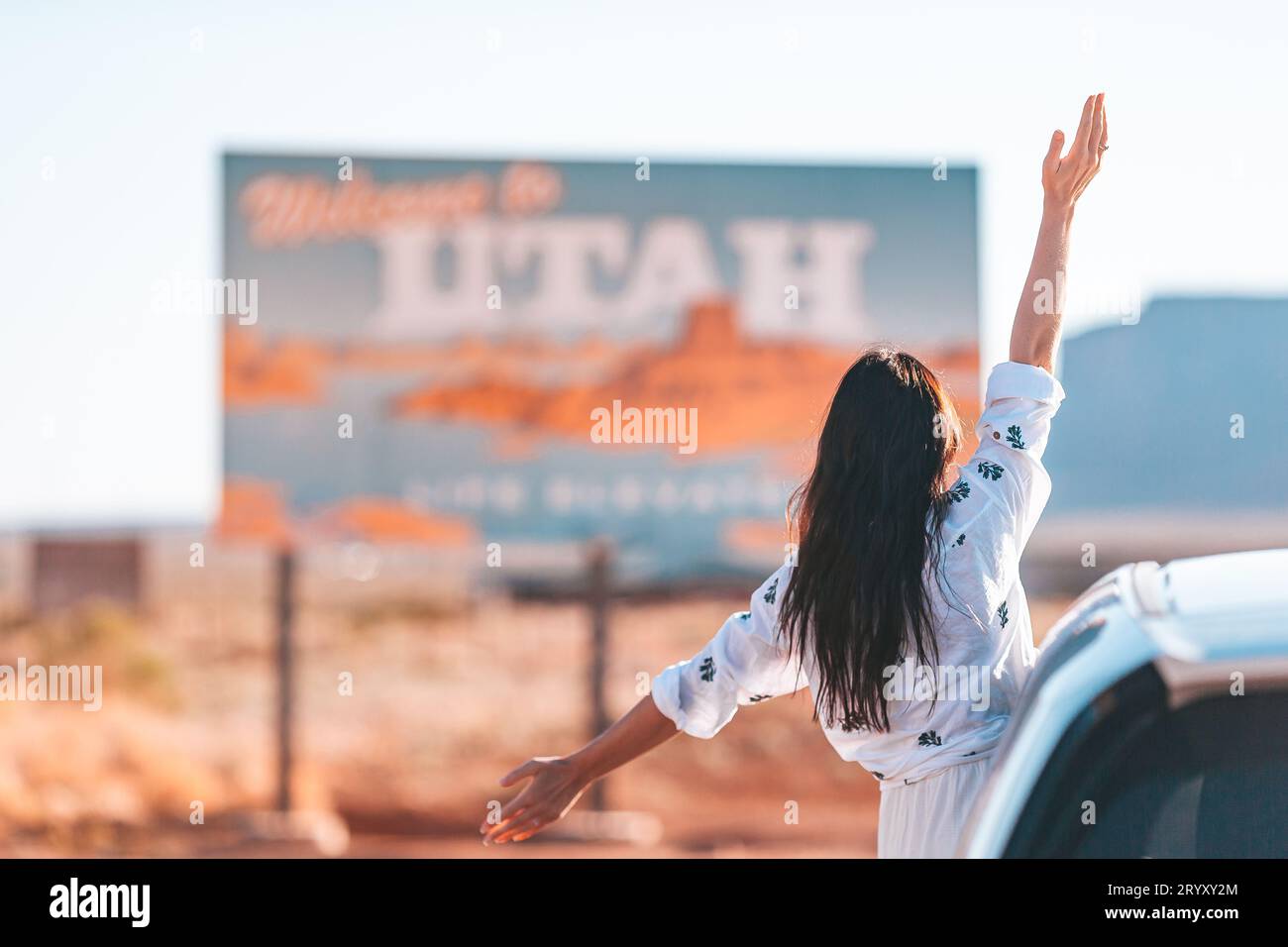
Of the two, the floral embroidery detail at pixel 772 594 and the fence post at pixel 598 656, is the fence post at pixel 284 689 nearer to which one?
the fence post at pixel 598 656

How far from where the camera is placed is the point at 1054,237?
2525mm

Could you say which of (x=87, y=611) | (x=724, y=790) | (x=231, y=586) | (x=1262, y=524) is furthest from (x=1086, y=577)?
(x=87, y=611)

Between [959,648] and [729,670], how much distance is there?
34 centimetres

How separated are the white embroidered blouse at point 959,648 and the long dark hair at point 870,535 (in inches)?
0.9

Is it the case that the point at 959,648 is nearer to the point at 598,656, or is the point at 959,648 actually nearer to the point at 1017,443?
the point at 1017,443

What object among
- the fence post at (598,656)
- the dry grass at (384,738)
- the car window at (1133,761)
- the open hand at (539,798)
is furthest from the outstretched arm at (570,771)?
the fence post at (598,656)

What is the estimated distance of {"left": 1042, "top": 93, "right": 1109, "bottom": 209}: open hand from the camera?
2.54 meters

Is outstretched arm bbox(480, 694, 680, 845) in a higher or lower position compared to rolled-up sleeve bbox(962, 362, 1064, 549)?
lower

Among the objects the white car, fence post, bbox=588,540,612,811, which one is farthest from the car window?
fence post, bbox=588,540,612,811

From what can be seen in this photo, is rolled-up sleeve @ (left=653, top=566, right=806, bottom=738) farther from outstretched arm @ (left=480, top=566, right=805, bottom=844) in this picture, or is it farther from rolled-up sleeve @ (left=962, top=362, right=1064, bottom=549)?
rolled-up sleeve @ (left=962, top=362, right=1064, bottom=549)

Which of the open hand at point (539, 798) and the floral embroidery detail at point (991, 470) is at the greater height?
the floral embroidery detail at point (991, 470)

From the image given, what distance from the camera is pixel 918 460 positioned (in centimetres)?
221

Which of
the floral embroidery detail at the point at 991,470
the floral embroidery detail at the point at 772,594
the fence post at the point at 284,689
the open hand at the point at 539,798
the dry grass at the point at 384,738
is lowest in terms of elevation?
the dry grass at the point at 384,738

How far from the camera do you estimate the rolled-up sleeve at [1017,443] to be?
221 centimetres
